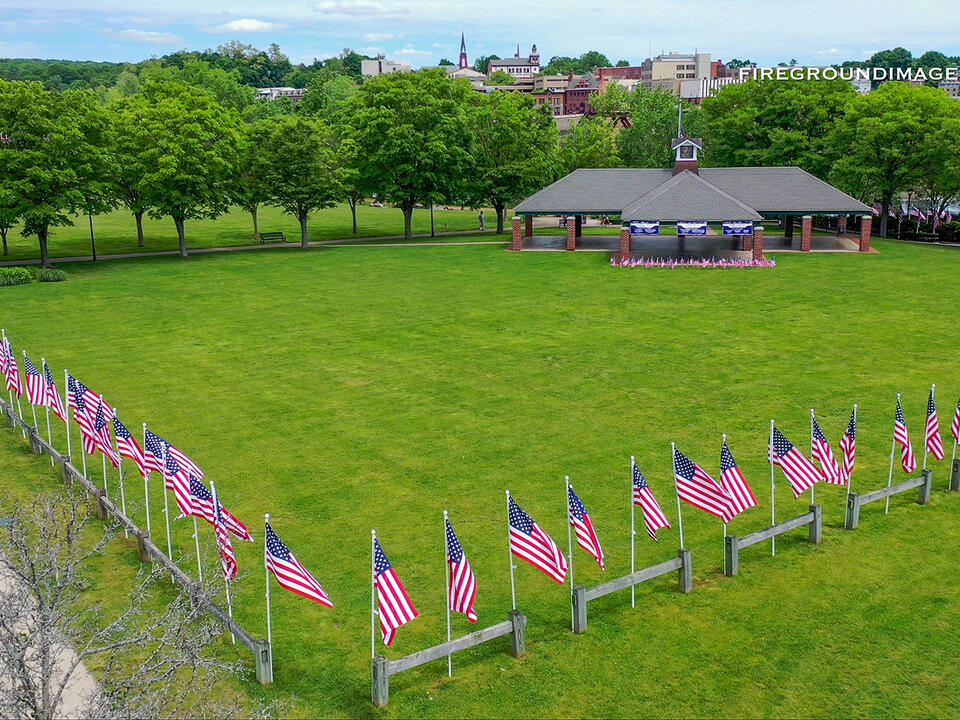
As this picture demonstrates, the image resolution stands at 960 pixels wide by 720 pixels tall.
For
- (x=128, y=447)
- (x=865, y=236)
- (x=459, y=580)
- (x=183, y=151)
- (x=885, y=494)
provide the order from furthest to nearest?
(x=865, y=236)
(x=183, y=151)
(x=885, y=494)
(x=128, y=447)
(x=459, y=580)

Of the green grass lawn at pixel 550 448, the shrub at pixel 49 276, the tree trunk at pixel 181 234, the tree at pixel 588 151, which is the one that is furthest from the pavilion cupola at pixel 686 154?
the shrub at pixel 49 276

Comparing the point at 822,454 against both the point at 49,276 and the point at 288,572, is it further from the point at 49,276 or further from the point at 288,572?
the point at 49,276

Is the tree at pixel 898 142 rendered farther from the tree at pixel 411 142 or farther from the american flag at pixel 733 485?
the american flag at pixel 733 485

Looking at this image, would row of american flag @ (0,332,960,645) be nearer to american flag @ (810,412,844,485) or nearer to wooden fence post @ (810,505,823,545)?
american flag @ (810,412,844,485)

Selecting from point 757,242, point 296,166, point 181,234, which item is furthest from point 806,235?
point 181,234

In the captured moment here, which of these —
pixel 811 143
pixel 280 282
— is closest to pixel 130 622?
pixel 280 282
